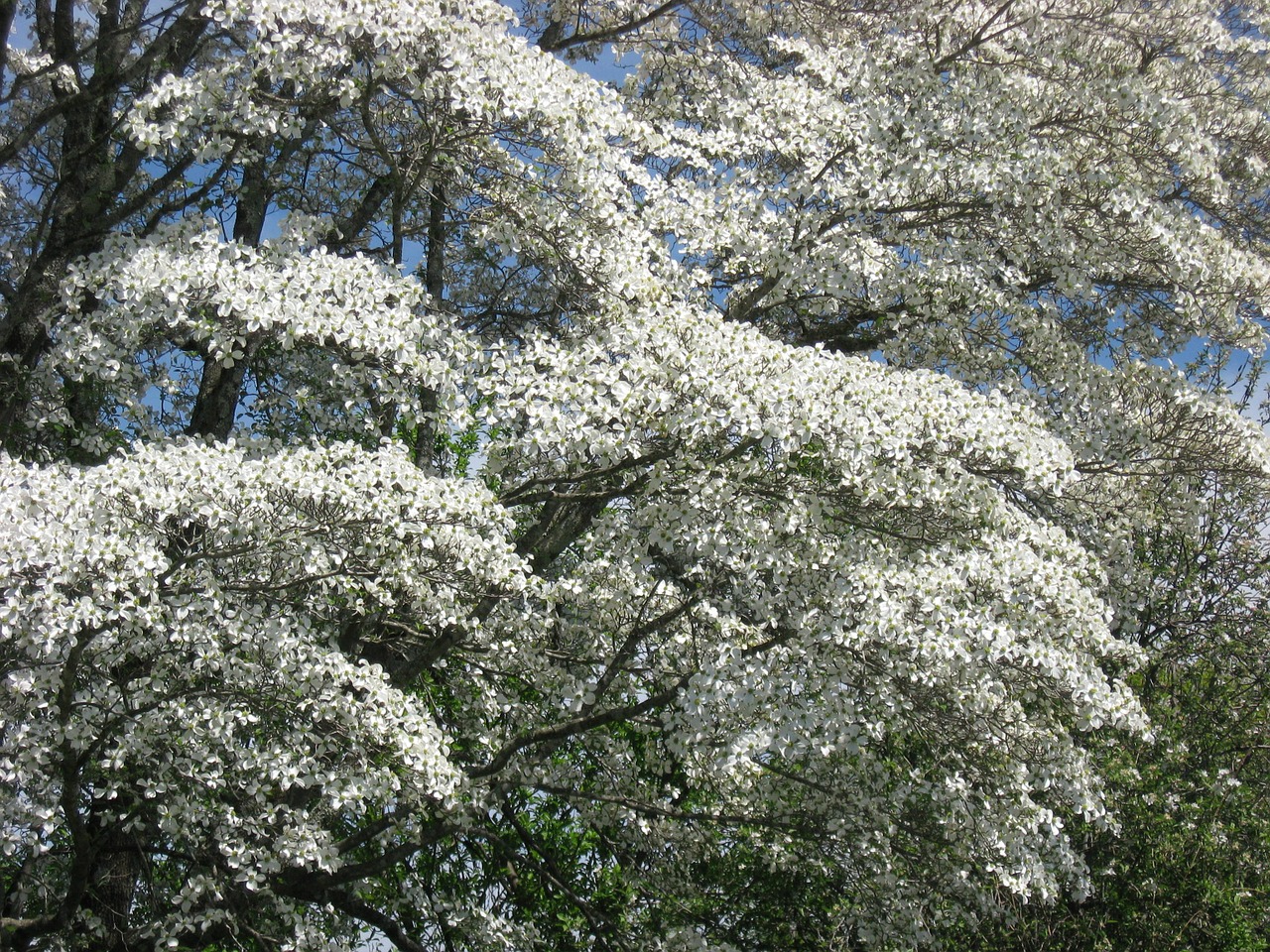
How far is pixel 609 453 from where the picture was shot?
637 cm

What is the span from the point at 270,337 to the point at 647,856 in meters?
5.73

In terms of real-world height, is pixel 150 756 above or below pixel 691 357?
below

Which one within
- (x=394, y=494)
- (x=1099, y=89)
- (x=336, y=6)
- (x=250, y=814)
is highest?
(x=1099, y=89)

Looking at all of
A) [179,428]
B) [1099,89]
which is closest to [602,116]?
[1099,89]

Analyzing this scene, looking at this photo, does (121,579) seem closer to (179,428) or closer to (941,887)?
(179,428)

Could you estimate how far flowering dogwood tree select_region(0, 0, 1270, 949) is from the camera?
20.4 ft

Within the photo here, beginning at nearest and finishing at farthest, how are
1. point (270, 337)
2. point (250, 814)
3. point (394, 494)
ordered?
point (394, 494), point (250, 814), point (270, 337)

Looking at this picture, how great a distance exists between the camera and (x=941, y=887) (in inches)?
325

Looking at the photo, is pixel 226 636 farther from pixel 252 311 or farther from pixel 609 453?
pixel 609 453

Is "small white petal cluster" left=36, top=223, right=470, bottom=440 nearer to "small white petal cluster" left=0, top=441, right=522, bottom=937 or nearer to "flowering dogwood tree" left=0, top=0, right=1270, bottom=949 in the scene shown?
"flowering dogwood tree" left=0, top=0, right=1270, bottom=949

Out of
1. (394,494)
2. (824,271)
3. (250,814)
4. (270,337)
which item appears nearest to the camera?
(394,494)

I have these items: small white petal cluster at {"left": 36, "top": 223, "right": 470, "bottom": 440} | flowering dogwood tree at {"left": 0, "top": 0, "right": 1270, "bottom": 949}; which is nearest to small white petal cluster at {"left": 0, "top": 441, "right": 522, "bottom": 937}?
flowering dogwood tree at {"left": 0, "top": 0, "right": 1270, "bottom": 949}

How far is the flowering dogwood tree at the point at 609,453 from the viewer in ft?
20.4

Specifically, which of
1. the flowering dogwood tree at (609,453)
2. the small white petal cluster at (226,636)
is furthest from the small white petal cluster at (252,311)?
the small white petal cluster at (226,636)
